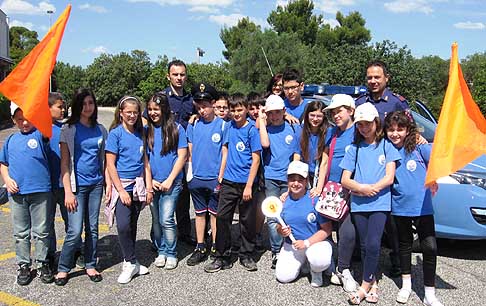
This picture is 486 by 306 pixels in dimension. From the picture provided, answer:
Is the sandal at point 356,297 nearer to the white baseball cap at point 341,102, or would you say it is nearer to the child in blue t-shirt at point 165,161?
the white baseball cap at point 341,102

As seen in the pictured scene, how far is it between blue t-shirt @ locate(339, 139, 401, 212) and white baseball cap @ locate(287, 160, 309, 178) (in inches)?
15.5

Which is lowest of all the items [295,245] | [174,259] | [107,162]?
[174,259]

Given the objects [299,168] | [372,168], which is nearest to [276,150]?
[299,168]

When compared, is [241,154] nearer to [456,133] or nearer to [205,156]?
[205,156]

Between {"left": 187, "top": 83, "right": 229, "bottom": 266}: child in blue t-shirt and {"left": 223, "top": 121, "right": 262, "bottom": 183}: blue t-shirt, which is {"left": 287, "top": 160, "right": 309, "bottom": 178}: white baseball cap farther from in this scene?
{"left": 187, "top": 83, "right": 229, "bottom": 266}: child in blue t-shirt

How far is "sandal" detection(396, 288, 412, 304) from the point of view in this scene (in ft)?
13.2

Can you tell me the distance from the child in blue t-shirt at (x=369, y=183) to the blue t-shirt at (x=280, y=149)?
0.75m

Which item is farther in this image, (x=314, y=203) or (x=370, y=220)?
(x=314, y=203)

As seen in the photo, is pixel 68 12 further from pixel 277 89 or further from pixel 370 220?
pixel 370 220

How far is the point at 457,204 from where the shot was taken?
4.82 metres

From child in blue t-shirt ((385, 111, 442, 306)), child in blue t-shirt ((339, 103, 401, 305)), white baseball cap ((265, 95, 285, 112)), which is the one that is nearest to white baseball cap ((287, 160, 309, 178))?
child in blue t-shirt ((339, 103, 401, 305))

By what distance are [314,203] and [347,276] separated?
0.72 metres

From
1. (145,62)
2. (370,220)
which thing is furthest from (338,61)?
(145,62)

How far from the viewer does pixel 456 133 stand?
12.5 ft
